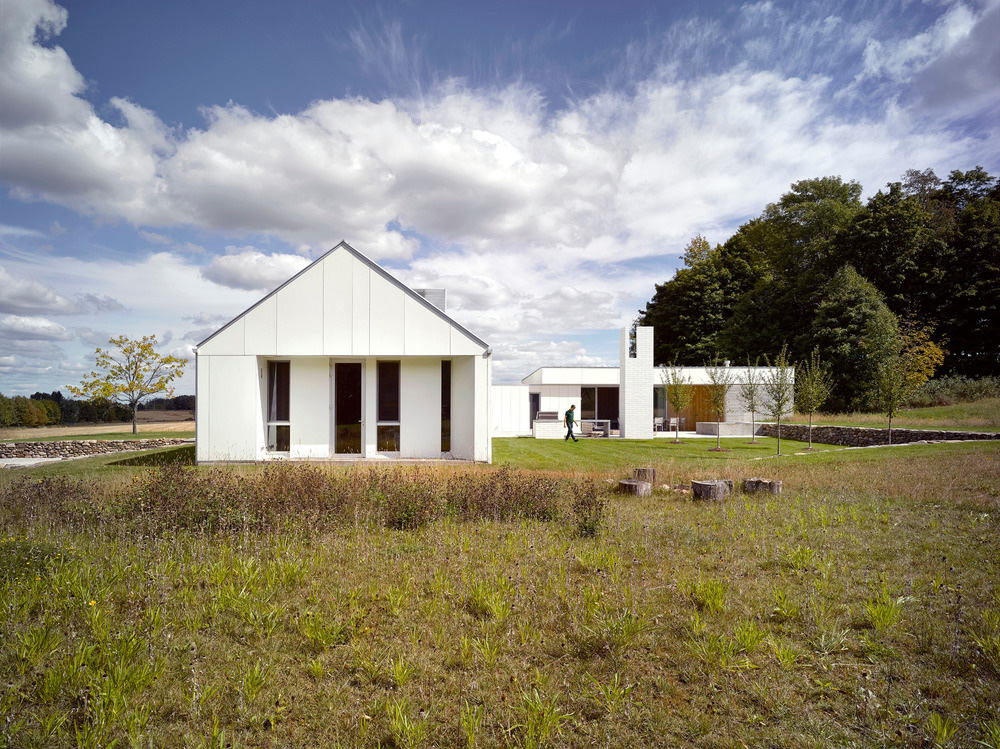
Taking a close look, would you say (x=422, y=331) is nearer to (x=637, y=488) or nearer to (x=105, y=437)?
(x=637, y=488)

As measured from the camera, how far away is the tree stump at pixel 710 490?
8.80 meters

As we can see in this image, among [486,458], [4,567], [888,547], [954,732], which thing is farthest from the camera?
[486,458]

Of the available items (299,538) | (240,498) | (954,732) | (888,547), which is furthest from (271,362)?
(954,732)

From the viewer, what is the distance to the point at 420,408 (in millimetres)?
14875

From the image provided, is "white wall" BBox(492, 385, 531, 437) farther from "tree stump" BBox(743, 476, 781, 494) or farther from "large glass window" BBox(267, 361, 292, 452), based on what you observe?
"tree stump" BBox(743, 476, 781, 494)

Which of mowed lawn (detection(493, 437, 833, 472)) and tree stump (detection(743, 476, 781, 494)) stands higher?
tree stump (detection(743, 476, 781, 494))

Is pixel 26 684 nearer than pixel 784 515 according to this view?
Yes

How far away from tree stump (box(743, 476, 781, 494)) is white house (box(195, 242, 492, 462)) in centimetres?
662

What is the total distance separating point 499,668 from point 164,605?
2.64 meters

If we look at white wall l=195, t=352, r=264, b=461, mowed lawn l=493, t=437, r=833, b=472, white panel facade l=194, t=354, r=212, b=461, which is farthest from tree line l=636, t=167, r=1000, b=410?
white panel facade l=194, t=354, r=212, b=461

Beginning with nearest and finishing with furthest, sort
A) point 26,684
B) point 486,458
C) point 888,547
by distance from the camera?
1. point 26,684
2. point 888,547
3. point 486,458

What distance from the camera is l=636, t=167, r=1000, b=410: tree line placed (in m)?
31.1

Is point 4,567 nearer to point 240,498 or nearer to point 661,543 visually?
point 240,498

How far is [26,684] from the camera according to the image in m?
3.32
